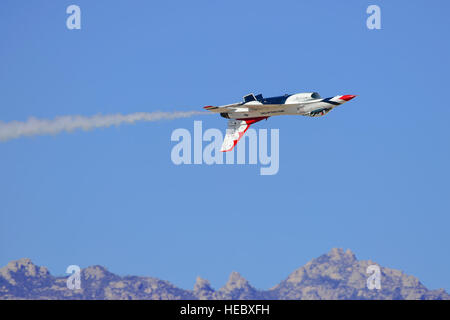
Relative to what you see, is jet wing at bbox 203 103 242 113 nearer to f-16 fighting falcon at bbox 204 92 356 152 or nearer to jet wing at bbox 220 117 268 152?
f-16 fighting falcon at bbox 204 92 356 152

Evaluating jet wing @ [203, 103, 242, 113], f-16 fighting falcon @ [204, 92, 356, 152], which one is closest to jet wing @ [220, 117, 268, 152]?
f-16 fighting falcon @ [204, 92, 356, 152]

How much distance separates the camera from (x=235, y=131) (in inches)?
3223

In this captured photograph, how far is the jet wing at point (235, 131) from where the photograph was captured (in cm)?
8131

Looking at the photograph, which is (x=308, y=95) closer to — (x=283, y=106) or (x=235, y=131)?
(x=283, y=106)

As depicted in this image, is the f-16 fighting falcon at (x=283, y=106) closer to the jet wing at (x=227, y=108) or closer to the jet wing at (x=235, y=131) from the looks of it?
the jet wing at (x=227, y=108)

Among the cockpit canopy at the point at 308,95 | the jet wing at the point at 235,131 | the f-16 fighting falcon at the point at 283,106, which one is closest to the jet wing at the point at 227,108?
the f-16 fighting falcon at the point at 283,106

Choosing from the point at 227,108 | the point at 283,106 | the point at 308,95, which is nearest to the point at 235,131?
the point at 227,108
